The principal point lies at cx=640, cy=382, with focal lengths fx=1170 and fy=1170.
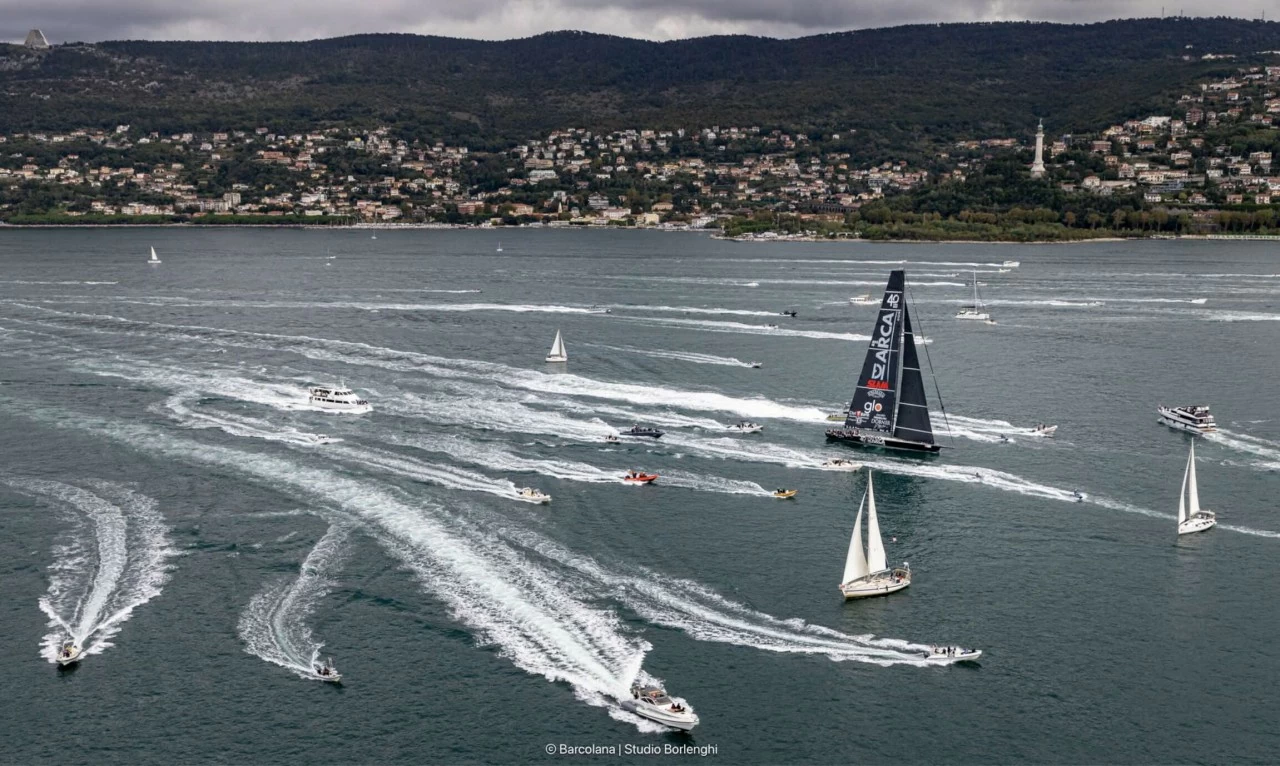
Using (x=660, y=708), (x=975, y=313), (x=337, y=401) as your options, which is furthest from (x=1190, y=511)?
(x=975, y=313)

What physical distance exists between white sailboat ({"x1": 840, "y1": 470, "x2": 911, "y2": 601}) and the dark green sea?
545mm

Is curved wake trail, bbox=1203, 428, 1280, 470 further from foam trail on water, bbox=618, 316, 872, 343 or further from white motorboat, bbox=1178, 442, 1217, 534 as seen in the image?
foam trail on water, bbox=618, 316, 872, 343

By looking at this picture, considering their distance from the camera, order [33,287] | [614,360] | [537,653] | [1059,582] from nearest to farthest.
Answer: [537,653] < [1059,582] < [614,360] < [33,287]

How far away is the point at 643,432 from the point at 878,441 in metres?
9.81

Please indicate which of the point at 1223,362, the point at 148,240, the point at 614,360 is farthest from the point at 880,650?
the point at 148,240

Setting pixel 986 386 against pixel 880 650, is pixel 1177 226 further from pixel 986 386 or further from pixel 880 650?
pixel 880 650

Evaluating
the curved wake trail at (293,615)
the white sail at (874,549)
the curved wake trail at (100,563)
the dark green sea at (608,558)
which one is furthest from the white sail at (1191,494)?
the curved wake trail at (100,563)

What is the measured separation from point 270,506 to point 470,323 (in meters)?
46.5

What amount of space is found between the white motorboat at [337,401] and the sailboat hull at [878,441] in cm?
2174

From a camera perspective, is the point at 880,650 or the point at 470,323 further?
the point at 470,323

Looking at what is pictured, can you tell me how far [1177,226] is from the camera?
185m

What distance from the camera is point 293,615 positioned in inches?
1257

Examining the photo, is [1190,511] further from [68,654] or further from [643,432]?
[68,654]

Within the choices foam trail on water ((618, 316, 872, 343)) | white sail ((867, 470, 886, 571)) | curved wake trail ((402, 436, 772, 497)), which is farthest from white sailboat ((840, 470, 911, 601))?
foam trail on water ((618, 316, 872, 343))
